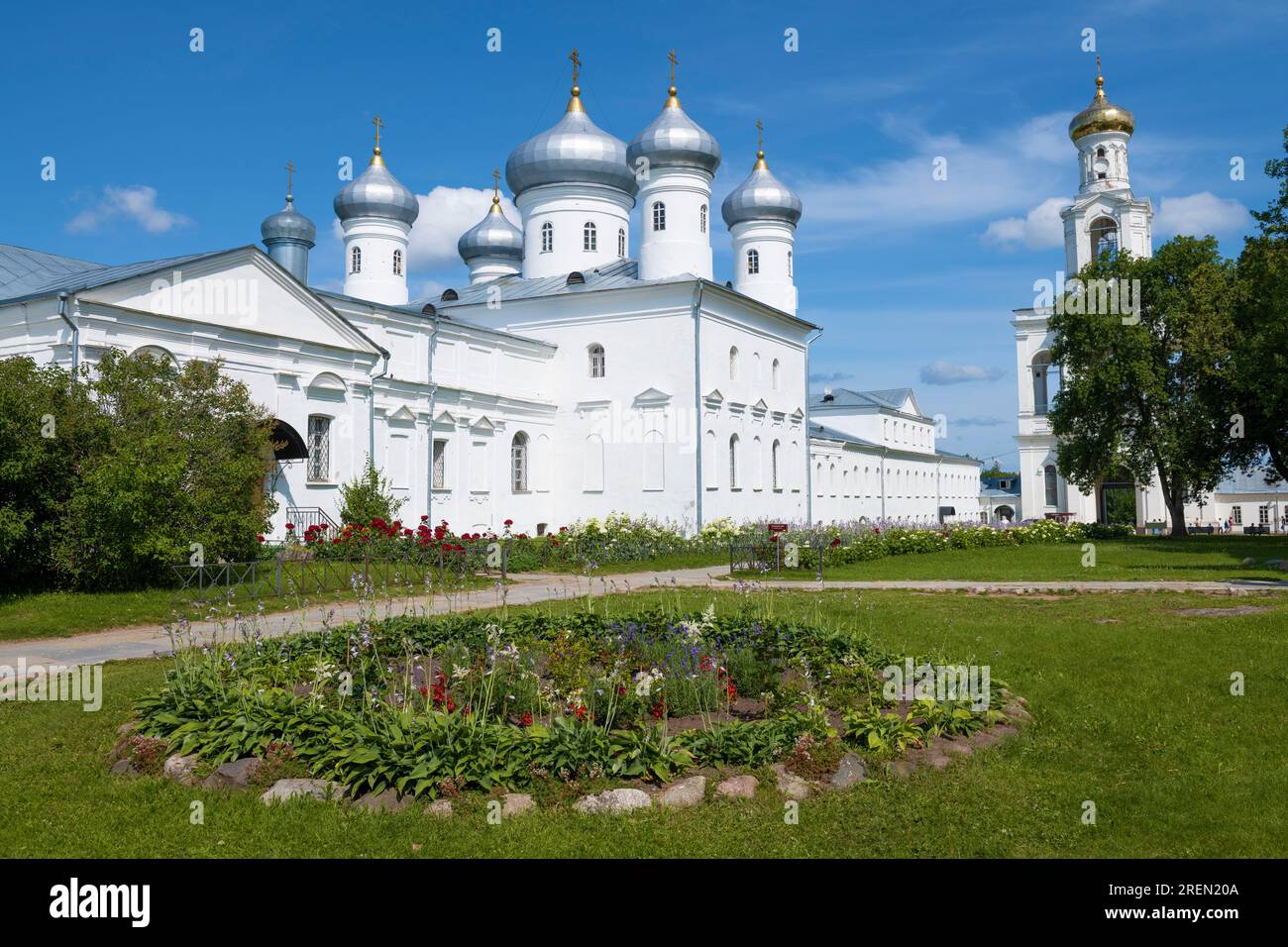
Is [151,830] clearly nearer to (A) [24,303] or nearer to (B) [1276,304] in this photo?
(A) [24,303]

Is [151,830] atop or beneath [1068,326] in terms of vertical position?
beneath

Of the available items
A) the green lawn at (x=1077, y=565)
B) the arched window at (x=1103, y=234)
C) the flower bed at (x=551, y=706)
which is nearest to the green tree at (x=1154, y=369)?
the green lawn at (x=1077, y=565)

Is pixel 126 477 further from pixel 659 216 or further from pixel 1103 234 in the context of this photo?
pixel 1103 234

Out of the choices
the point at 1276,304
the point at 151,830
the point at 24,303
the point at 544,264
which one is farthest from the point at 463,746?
the point at 544,264

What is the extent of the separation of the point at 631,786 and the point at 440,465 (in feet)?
78.2

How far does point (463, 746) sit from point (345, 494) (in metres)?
17.9

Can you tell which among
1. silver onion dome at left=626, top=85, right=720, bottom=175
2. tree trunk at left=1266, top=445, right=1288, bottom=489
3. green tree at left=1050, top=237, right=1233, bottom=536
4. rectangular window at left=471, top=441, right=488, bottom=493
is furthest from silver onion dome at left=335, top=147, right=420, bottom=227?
tree trunk at left=1266, top=445, right=1288, bottom=489

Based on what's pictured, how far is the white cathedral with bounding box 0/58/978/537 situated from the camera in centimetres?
2172

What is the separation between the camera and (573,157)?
112 feet

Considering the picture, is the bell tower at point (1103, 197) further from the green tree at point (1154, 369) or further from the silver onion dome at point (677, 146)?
the silver onion dome at point (677, 146)

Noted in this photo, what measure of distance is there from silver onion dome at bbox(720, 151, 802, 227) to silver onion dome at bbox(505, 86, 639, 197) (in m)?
3.71

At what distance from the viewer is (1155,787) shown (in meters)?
5.51

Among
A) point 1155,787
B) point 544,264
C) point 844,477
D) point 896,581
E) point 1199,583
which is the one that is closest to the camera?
point 1155,787
